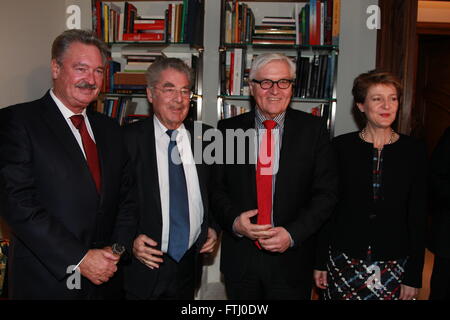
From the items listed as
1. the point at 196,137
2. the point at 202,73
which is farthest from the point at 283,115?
the point at 202,73

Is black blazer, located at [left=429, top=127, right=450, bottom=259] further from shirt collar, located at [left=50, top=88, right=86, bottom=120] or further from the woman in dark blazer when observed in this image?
shirt collar, located at [left=50, top=88, right=86, bottom=120]

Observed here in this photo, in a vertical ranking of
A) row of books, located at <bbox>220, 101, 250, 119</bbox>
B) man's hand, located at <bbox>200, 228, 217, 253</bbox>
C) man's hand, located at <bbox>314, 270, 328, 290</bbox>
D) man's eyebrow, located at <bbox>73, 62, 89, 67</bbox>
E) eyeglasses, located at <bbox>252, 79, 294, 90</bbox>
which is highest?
man's eyebrow, located at <bbox>73, 62, 89, 67</bbox>

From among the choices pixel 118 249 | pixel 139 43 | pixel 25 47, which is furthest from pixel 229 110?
pixel 118 249

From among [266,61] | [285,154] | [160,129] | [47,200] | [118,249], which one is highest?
[266,61]

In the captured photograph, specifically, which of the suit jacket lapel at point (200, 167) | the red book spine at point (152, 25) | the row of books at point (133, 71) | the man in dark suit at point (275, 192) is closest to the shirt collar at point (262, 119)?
the man in dark suit at point (275, 192)

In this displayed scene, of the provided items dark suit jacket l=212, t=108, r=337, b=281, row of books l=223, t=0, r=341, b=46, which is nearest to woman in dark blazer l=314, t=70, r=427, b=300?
dark suit jacket l=212, t=108, r=337, b=281

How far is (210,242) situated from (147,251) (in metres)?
0.41

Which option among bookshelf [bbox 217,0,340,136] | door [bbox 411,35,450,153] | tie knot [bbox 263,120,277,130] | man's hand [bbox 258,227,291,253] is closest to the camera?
man's hand [bbox 258,227,291,253]

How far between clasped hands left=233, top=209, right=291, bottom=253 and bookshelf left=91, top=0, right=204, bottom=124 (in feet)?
6.20

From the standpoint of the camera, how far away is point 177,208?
7.07 feet

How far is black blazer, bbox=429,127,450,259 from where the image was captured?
7.42ft

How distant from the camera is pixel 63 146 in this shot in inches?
68.7

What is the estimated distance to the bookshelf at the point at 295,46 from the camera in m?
3.67

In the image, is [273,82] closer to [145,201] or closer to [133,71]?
[145,201]
